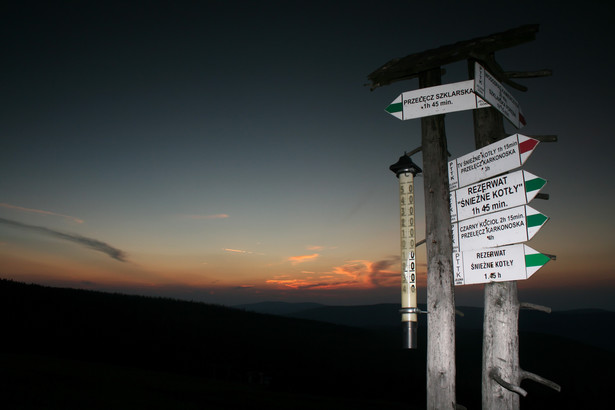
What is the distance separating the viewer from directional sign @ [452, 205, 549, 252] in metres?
4.90

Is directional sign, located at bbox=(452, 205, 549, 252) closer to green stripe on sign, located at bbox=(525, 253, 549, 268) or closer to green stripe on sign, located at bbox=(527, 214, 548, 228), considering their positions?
green stripe on sign, located at bbox=(527, 214, 548, 228)

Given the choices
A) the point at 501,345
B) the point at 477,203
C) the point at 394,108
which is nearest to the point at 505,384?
the point at 501,345

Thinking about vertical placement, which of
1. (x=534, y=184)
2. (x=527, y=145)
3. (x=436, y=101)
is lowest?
(x=534, y=184)

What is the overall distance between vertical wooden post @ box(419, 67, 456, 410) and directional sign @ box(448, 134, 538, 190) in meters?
0.19

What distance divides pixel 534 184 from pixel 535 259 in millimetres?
884

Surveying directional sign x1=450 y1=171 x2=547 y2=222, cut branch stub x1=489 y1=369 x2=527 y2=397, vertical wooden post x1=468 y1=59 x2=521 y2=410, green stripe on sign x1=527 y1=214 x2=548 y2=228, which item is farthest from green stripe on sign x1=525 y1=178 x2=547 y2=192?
cut branch stub x1=489 y1=369 x2=527 y2=397

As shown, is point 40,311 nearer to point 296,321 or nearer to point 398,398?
point 398,398

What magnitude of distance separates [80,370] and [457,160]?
17.7m

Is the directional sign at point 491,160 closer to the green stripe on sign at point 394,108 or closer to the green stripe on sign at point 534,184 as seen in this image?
the green stripe on sign at point 534,184

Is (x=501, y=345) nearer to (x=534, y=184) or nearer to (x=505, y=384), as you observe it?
(x=505, y=384)

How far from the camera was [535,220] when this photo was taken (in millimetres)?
4867

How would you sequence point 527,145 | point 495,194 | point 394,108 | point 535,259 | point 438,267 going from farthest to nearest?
point 394,108
point 438,267
point 495,194
point 527,145
point 535,259

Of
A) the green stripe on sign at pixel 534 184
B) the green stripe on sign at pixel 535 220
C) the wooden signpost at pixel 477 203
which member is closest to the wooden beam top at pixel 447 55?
the wooden signpost at pixel 477 203

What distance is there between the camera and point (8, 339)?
41781 mm
